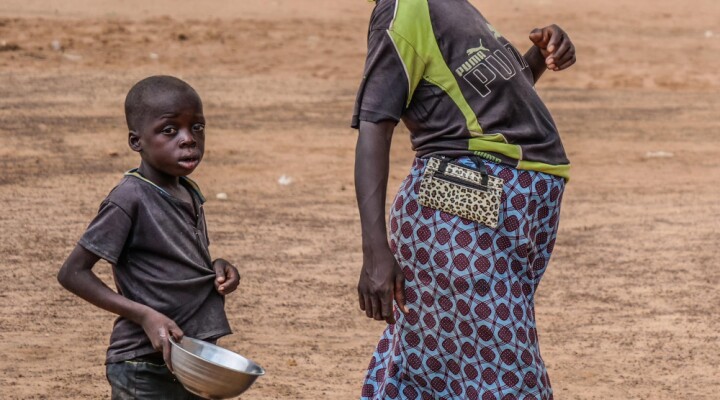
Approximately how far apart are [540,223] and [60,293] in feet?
11.3

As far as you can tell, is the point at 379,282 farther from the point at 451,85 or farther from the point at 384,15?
the point at 384,15

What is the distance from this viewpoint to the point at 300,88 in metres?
13.0

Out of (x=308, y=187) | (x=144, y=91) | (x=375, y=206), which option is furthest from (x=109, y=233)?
(x=308, y=187)

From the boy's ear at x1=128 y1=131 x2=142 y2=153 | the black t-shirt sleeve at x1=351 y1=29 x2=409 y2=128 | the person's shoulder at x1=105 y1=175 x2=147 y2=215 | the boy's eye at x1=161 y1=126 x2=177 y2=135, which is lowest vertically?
the person's shoulder at x1=105 y1=175 x2=147 y2=215

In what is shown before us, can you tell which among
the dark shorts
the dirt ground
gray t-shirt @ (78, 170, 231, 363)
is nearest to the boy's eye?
gray t-shirt @ (78, 170, 231, 363)

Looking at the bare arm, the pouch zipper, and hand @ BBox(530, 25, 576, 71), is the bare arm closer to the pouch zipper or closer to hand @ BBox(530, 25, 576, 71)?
the pouch zipper

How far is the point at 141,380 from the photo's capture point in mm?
3018

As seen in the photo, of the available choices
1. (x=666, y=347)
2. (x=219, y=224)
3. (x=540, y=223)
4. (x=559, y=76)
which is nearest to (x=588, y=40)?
(x=559, y=76)

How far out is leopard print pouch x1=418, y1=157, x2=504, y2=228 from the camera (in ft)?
10.2

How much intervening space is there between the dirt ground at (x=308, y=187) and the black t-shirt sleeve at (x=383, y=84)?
2.01 m

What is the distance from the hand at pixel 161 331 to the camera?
2846mm

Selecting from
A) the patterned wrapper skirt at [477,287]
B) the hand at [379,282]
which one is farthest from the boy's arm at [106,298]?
the patterned wrapper skirt at [477,287]

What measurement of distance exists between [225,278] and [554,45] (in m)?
1.07

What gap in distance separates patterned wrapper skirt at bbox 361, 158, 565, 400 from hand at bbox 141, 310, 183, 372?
0.65 meters
